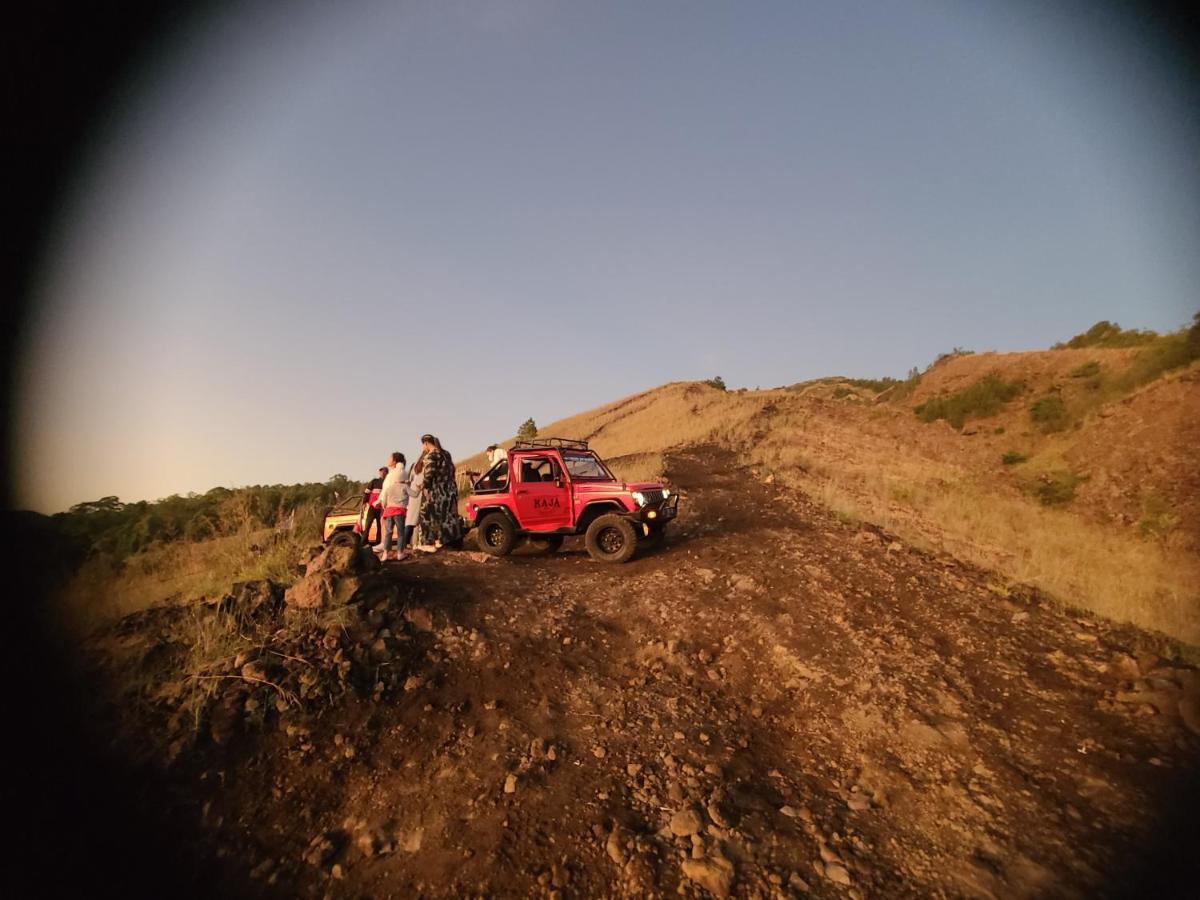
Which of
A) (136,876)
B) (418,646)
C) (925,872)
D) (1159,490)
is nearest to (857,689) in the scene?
(925,872)

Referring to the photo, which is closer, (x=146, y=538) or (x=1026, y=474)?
(x=146, y=538)

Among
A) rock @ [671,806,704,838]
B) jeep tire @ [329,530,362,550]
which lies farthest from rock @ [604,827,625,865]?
jeep tire @ [329,530,362,550]

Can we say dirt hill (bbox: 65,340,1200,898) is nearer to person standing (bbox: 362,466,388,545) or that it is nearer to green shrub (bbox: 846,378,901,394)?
person standing (bbox: 362,466,388,545)

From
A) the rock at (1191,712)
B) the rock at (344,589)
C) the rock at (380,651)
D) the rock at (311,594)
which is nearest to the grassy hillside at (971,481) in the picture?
the rock at (311,594)

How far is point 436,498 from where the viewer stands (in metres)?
10.2

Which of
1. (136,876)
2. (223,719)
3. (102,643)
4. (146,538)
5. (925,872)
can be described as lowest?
(925,872)

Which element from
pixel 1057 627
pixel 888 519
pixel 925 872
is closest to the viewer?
pixel 925 872

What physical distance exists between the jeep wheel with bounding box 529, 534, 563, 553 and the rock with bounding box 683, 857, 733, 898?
7.09 meters

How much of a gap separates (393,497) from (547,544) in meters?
3.01

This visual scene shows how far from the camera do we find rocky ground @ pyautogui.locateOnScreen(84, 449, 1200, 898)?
3893 mm

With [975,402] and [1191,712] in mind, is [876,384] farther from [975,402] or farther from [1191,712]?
[1191,712]

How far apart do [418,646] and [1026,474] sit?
2201 centimetres

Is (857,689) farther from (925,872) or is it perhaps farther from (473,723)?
(473,723)

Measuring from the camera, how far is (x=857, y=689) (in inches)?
236
